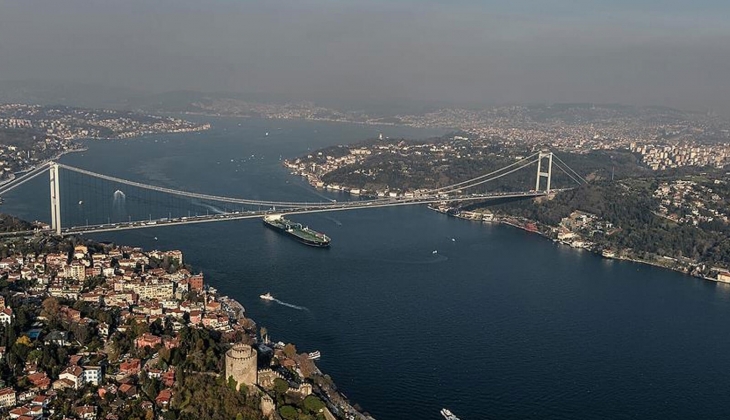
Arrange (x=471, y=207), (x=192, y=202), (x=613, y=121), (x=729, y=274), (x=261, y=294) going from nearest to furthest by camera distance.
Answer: (x=261, y=294) < (x=729, y=274) < (x=192, y=202) < (x=471, y=207) < (x=613, y=121)

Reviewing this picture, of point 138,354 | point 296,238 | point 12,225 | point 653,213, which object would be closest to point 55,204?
point 12,225

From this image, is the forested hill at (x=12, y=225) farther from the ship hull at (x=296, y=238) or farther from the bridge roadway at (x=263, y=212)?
the ship hull at (x=296, y=238)

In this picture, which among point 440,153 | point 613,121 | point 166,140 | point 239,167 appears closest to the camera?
point 239,167

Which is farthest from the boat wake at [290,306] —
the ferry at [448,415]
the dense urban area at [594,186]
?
the dense urban area at [594,186]

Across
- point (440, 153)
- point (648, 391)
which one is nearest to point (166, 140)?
point (440, 153)

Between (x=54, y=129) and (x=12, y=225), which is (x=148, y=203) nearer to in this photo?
(x=12, y=225)

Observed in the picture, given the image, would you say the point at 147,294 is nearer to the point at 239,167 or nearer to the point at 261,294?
the point at 261,294
